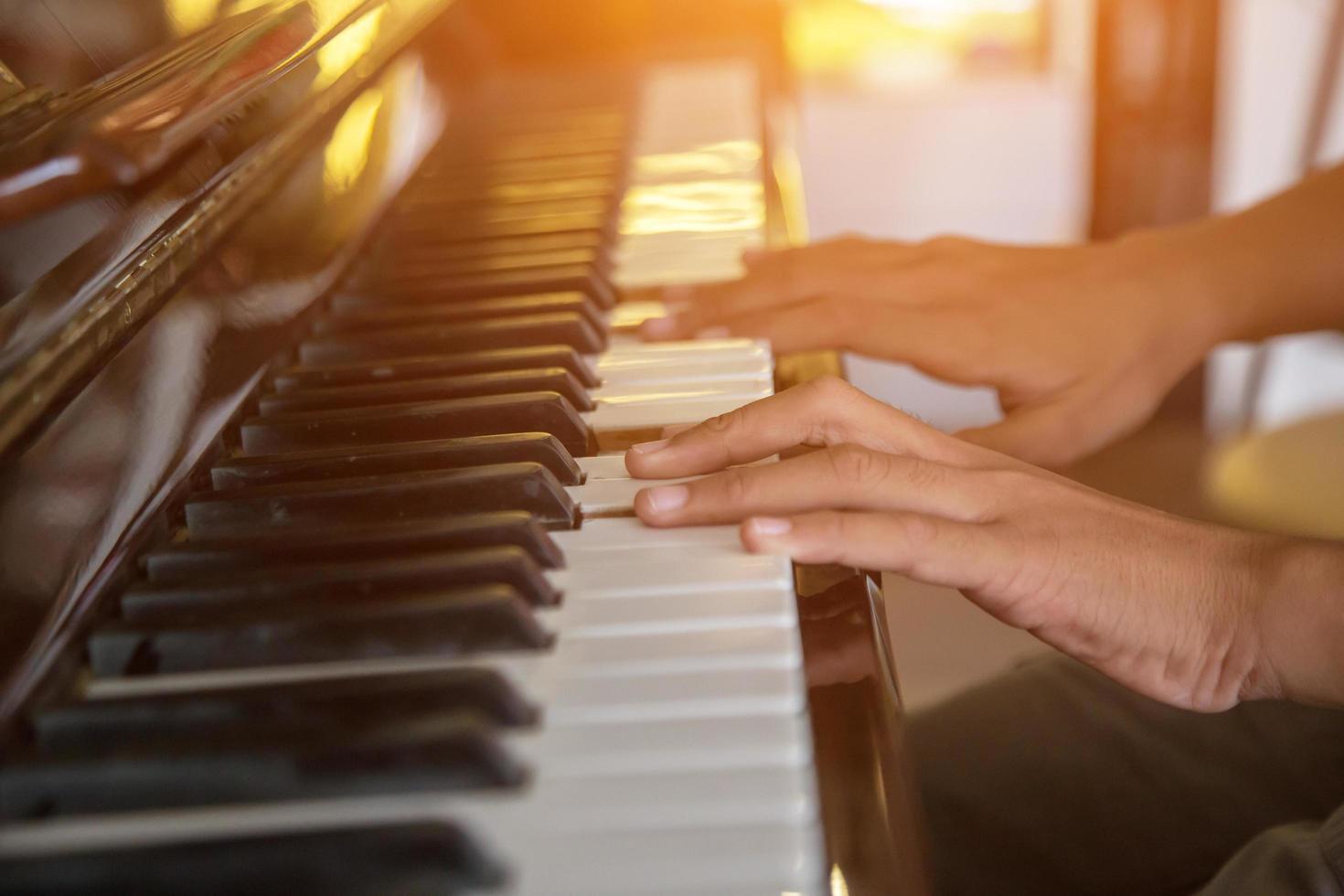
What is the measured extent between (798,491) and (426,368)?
356 millimetres

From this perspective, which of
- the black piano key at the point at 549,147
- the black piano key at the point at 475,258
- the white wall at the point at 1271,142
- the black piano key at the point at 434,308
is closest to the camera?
the black piano key at the point at 434,308

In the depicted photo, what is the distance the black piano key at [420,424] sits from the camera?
2.82 ft

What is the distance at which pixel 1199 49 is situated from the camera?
251 cm

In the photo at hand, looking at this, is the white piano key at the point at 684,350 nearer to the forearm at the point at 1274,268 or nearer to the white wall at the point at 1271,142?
the forearm at the point at 1274,268

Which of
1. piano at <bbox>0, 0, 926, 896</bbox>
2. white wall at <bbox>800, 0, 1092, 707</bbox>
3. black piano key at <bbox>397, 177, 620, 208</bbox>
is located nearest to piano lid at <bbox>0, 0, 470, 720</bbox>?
piano at <bbox>0, 0, 926, 896</bbox>

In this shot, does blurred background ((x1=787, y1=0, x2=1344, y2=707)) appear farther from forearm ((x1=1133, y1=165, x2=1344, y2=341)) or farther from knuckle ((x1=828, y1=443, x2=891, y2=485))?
knuckle ((x1=828, y1=443, x2=891, y2=485))

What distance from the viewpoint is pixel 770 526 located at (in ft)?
2.34

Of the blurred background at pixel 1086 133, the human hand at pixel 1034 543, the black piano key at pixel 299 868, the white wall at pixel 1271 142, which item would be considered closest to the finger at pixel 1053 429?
the human hand at pixel 1034 543

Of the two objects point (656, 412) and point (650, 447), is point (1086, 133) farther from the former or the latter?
point (650, 447)

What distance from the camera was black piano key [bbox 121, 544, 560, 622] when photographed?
0.67 metres

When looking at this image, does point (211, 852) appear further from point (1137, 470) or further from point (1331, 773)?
point (1137, 470)

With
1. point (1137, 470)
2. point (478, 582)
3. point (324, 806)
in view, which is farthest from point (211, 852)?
point (1137, 470)

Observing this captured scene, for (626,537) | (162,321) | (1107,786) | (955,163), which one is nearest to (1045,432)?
(1107,786)

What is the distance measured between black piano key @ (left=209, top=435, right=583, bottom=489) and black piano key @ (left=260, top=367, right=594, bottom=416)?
10cm
